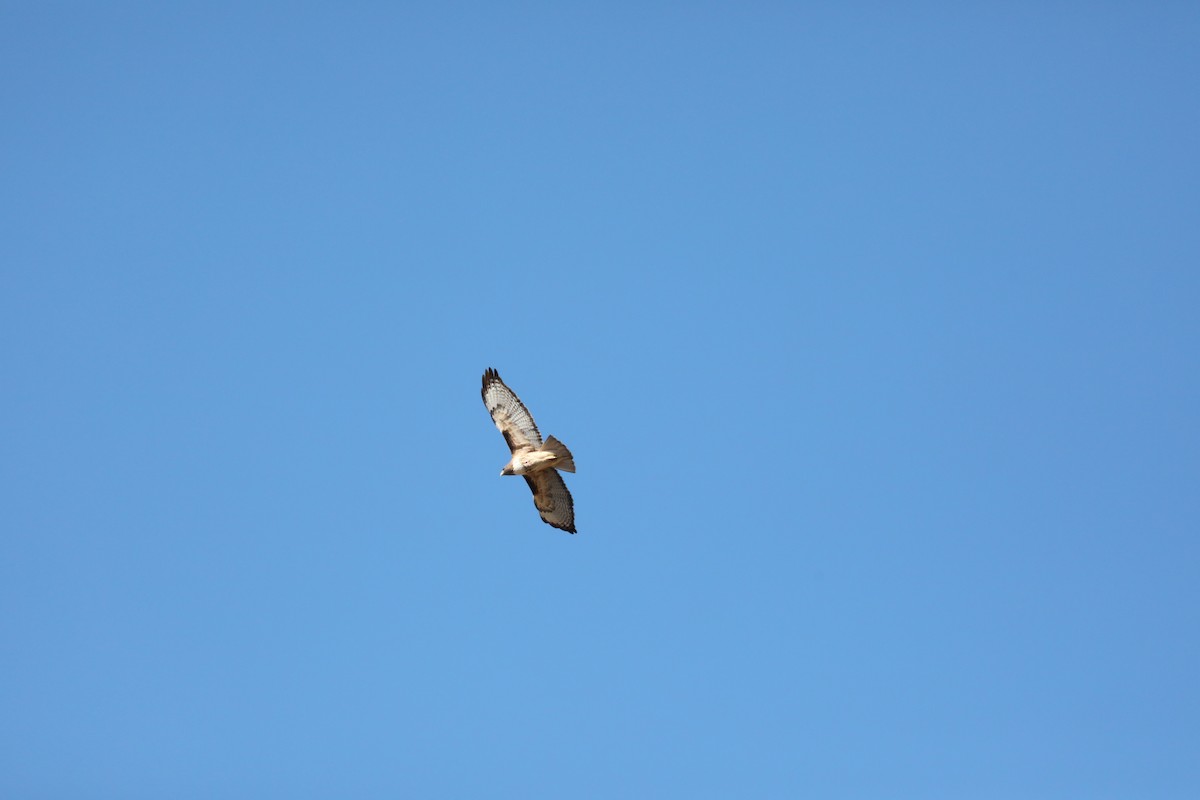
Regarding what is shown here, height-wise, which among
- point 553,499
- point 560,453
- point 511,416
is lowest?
point 560,453

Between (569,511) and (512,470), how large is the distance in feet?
8.76

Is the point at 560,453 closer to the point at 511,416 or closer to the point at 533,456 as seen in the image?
the point at 533,456

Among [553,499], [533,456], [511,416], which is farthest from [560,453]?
[553,499]

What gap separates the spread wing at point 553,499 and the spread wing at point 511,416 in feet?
2.94

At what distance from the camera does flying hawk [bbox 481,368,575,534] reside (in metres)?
22.7

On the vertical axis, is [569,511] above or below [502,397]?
below

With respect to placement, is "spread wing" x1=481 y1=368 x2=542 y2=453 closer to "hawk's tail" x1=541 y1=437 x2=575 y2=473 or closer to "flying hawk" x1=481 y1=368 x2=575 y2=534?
"flying hawk" x1=481 y1=368 x2=575 y2=534

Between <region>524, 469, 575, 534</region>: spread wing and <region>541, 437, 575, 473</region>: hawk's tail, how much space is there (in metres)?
1.78

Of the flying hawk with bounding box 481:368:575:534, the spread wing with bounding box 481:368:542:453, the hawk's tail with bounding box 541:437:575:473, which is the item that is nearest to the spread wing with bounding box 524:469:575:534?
the flying hawk with bounding box 481:368:575:534

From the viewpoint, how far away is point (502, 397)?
24469mm

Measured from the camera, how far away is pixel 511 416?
79.6ft

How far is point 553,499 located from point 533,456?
265cm

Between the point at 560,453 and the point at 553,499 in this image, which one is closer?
the point at 560,453

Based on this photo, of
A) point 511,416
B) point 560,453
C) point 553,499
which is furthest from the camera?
point 553,499
